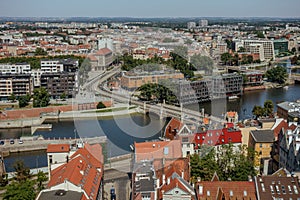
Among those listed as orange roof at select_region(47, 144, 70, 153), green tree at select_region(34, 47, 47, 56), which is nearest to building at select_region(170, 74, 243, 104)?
orange roof at select_region(47, 144, 70, 153)


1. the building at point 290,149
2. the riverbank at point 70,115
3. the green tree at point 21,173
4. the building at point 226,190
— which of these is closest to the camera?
the building at point 226,190

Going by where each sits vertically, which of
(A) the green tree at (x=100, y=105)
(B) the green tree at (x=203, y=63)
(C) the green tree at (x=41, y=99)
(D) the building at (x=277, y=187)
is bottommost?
(A) the green tree at (x=100, y=105)

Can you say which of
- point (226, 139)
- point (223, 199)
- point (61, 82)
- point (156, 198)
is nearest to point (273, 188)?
point (223, 199)

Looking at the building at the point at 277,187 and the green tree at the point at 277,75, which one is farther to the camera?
the green tree at the point at 277,75

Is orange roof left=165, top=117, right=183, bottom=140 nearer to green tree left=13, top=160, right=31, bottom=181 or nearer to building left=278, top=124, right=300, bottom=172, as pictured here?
building left=278, top=124, right=300, bottom=172

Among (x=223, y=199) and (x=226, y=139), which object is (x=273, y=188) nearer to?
(x=223, y=199)

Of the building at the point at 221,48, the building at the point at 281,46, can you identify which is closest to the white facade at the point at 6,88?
the building at the point at 221,48

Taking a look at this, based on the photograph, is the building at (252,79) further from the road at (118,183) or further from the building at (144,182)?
the building at (144,182)
